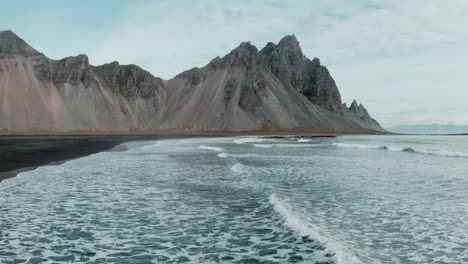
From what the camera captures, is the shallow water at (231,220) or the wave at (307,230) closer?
the wave at (307,230)

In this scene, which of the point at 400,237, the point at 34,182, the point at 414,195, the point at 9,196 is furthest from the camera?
the point at 34,182

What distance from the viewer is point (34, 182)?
23.8 meters

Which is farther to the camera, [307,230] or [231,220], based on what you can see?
[231,220]

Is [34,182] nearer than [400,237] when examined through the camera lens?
No

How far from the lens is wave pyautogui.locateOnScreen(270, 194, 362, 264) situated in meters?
10.2

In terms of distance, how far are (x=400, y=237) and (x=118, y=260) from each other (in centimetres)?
774

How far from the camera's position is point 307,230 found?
1312 centimetres

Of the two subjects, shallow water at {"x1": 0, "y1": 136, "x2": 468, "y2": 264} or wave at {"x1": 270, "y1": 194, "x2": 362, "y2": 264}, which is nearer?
wave at {"x1": 270, "y1": 194, "x2": 362, "y2": 264}

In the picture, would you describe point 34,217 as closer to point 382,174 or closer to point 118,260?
point 118,260

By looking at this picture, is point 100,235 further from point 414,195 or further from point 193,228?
point 414,195

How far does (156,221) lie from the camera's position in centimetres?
1450

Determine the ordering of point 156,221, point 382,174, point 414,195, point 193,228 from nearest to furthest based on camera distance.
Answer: point 193,228 → point 156,221 → point 414,195 → point 382,174

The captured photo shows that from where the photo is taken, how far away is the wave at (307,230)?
403 inches

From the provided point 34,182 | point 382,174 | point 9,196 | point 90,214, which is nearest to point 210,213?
point 90,214
